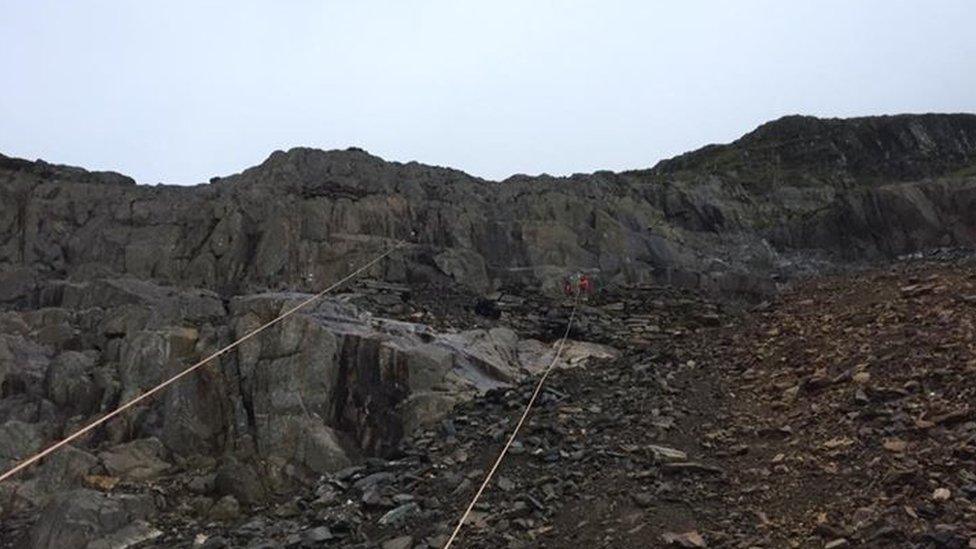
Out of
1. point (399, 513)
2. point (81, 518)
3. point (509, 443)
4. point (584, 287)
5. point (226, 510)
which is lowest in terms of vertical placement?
point (226, 510)

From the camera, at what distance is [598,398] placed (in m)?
12.6

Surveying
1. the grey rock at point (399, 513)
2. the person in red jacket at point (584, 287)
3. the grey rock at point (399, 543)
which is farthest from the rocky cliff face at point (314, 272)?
the grey rock at point (399, 543)

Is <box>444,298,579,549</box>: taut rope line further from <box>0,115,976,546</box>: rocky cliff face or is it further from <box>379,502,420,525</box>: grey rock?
<box>379,502,420,525</box>: grey rock

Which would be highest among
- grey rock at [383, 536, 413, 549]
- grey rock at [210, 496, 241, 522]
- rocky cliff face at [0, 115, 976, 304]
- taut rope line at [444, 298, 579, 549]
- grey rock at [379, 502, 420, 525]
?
rocky cliff face at [0, 115, 976, 304]

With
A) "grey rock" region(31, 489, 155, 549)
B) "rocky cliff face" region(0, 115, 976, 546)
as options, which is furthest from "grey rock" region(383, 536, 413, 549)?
"grey rock" region(31, 489, 155, 549)

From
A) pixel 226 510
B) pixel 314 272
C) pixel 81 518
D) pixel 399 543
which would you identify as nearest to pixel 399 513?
pixel 399 543

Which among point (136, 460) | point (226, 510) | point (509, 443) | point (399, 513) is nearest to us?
point (399, 513)

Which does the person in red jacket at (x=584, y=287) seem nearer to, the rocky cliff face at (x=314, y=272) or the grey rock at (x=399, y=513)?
the rocky cliff face at (x=314, y=272)

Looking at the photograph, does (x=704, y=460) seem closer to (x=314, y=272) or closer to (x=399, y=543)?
(x=399, y=543)

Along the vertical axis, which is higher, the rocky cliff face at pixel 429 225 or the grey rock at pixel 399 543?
the rocky cliff face at pixel 429 225

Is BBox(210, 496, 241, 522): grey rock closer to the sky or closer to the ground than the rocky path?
closer to the ground

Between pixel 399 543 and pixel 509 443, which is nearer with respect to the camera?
pixel 399 543

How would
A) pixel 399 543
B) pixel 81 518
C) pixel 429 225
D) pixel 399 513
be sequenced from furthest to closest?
1. pixel 429 225
2. pixel 81 518
3. pixel 399 513
4. pixel 399 543

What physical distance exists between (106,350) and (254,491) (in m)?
7.39
